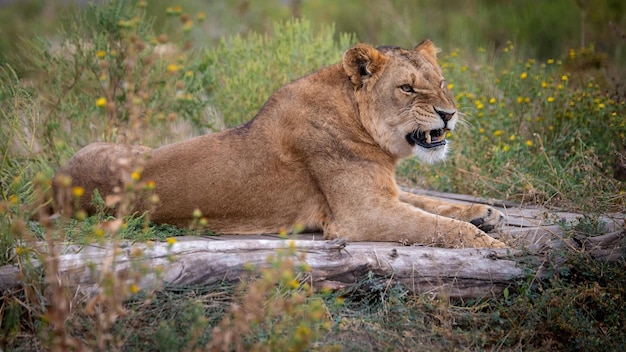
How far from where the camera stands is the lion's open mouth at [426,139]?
5.54 meters

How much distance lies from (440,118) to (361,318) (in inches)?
72.6

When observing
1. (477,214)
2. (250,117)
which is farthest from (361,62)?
(250,117)

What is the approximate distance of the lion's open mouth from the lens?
5.54 meters

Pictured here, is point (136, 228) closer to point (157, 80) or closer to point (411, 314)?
point (411, 314)

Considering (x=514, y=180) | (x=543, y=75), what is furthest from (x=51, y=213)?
(x=543, y=75)

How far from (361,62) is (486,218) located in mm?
1439

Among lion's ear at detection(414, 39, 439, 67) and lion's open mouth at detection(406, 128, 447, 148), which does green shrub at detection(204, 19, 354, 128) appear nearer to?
lion's ear at detection(414, 39, 439, 67)

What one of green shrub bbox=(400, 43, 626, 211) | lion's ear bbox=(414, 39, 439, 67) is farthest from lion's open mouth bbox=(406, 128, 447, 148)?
green shrub bbox=(400, 43, 626, 211)

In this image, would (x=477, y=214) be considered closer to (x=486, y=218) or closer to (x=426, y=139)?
(x=486, y=218)

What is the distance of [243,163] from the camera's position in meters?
5.46

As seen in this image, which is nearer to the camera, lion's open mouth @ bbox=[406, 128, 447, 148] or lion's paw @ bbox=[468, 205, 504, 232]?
lion's paw @ bbox=[468, 205, 504, 232]

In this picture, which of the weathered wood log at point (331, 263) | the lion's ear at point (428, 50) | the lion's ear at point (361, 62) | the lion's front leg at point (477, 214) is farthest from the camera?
the lion's ear at point (428, 50)

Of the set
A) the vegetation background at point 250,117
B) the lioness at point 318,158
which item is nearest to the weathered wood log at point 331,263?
the vegetation background at point 250,117

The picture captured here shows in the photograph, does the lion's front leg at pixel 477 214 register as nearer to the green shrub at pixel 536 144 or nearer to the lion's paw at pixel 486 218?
the lion's paw at pixel 486 218
